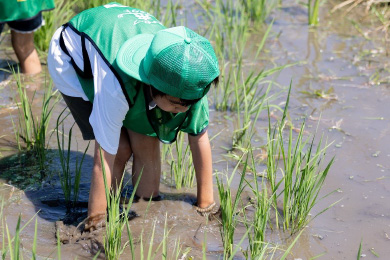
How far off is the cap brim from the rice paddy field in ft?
1.51

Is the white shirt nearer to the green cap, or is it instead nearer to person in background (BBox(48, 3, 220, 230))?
person in background (BBox(48, 3, 220, 230))

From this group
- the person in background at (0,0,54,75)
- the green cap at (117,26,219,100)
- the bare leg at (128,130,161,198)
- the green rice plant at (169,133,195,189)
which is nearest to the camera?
the green cap at (117,26,219,100)

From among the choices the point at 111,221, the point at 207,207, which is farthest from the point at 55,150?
the point at 111,221

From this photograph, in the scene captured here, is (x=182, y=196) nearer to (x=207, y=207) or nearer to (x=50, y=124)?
(x=207, y=207)

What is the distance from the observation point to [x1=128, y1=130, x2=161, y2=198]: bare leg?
2879 millimetres

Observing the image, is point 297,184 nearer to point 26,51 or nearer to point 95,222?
point 95,222

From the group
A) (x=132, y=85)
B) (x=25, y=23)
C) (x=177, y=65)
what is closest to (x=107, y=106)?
(x=132, y=85)

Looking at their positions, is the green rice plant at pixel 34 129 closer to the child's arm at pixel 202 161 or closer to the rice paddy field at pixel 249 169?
the rice paddy field at pixel 249 169

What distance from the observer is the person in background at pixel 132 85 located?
224 centimetres

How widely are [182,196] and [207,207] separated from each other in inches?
7.2

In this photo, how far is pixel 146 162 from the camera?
9.67 ft

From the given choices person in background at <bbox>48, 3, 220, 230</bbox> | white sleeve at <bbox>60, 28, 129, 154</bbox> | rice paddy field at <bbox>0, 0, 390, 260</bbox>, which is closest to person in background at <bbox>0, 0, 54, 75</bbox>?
rice paddy field at <bbox>0, 0, 390, 260</bbox>

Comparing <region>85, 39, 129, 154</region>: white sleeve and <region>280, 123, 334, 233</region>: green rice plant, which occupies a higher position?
<region>85, 39, 129, 154</region>: white sleeve

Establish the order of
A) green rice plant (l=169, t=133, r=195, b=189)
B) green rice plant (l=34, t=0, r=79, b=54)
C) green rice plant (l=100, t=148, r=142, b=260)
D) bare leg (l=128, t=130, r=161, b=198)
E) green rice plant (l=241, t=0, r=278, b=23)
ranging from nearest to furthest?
green rice plant (l=100, t=148, r=142, b=260)
bare leg (l=128, t=130, r=161, b=198)
green rice plant (l=169, t=133, r=195, b=189)
green rice plant (l=34, t=0, r=79, b=54)
green rice plant (l=241, t=0, r=278, b=23)
